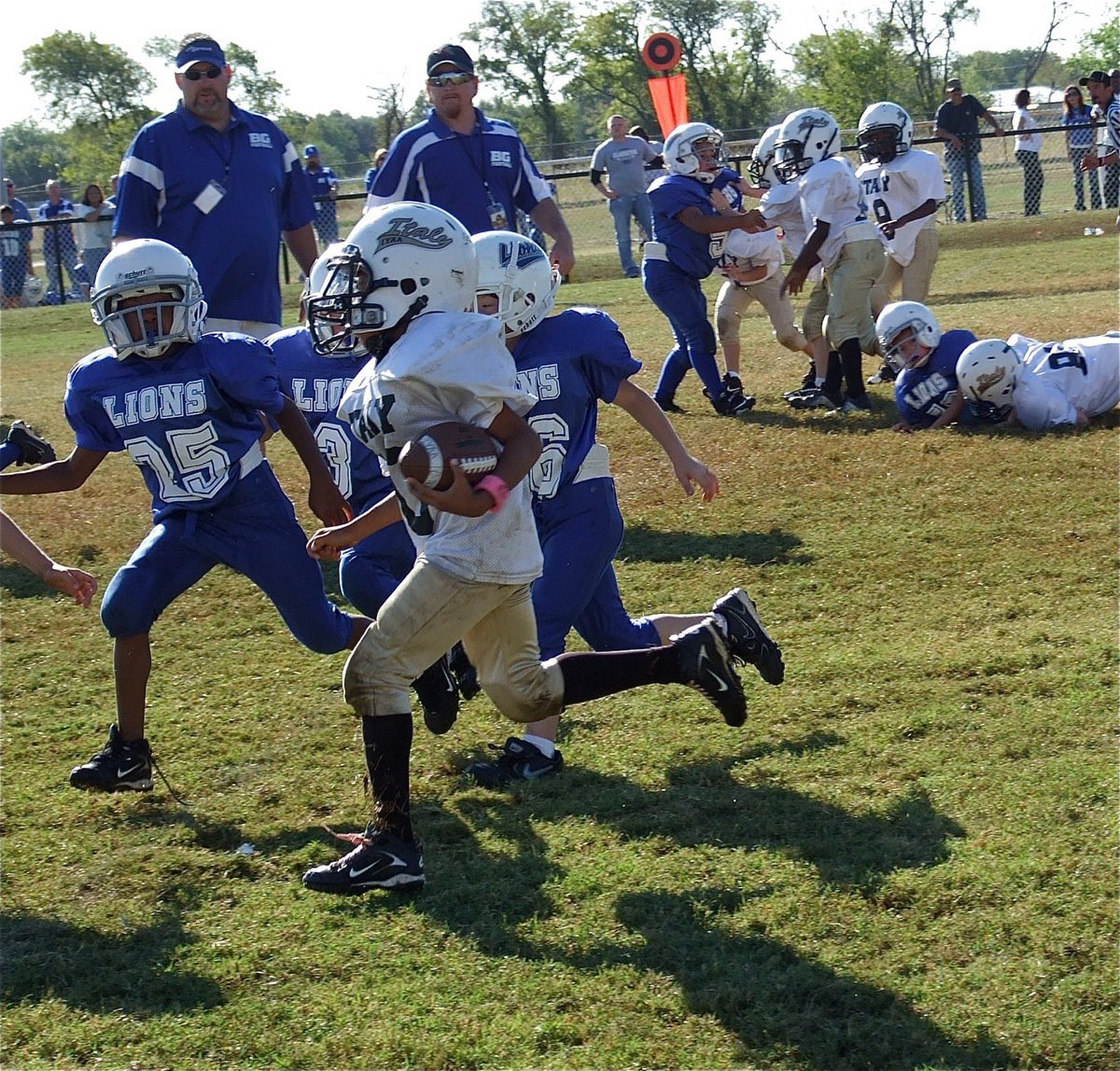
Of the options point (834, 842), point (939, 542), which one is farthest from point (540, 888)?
point (939, 542)

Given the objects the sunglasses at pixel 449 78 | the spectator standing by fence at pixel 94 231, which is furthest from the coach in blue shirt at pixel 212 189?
the spectator standing by fence at pixel 94 231

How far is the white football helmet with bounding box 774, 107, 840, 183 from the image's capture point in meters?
10.6

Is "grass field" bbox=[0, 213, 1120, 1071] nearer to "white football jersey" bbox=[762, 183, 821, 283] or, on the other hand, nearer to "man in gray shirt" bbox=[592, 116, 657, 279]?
"white football jersey" bbox=[762, 183, 821, 283]

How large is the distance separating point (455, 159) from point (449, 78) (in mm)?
400

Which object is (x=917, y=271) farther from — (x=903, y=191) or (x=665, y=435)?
(x=665, y=435)

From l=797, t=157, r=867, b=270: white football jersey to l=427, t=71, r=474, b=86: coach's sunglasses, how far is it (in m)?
3.23

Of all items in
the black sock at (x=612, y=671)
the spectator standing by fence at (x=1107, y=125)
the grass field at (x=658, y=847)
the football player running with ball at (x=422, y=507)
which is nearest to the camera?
the grass field at (x=658, y=847)

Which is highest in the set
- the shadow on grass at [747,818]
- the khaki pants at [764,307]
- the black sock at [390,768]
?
the khaki pants at [764,307]

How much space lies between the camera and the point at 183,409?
16.0 feet

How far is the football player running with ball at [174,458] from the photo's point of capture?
4871 millimetres

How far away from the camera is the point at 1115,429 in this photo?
905cm

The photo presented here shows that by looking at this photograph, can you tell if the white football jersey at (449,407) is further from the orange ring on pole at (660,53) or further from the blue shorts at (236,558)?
the orange ring on pole at (660,53)

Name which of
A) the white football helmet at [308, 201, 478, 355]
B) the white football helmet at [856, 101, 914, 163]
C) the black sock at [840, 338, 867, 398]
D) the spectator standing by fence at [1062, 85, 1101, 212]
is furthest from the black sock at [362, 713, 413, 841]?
the spectator standing by fence at [1062, 85, 1101, 212]

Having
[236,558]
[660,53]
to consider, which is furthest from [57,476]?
[660,53]
